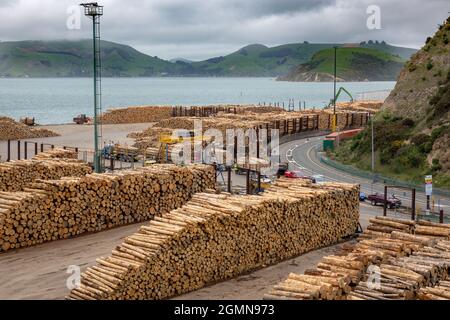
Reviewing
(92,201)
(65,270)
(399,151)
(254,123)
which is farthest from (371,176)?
(65,270)

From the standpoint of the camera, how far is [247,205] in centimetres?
2869

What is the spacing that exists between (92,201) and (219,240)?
8917 mm

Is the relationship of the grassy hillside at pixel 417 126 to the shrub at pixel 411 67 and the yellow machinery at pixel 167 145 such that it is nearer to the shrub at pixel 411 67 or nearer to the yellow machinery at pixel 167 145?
the shrub at pixel 411 67

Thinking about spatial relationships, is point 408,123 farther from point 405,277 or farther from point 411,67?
point 405,277

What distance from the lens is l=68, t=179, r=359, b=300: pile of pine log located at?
23797 millimetres

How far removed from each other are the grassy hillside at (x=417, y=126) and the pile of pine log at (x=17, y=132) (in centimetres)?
3758

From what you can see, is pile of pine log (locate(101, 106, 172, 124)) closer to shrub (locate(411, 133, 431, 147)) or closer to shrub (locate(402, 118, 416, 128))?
shrub (locate(402, 118, 416, 128))

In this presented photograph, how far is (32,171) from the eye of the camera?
136 feet

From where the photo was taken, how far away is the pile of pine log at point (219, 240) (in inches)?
937

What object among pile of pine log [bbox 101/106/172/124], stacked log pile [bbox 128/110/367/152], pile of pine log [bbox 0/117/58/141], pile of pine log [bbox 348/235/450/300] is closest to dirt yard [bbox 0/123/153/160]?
pile of pine log [bbox 0/117/58/141]
